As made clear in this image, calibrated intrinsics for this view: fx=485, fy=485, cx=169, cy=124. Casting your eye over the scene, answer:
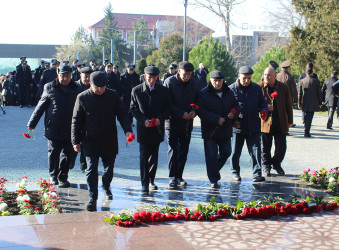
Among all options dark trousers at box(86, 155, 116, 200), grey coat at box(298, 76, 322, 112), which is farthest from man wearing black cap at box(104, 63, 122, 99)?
dark trousers at box(86, 155, 116, 200)

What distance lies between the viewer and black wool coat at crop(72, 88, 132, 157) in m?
6.58

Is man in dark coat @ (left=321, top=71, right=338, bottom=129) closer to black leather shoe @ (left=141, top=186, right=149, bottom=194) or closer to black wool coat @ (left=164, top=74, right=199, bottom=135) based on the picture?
black wool coat @ (left=164, top=74, right=199, bottom=135)

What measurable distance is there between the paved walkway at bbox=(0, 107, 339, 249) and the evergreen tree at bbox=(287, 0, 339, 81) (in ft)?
45.6

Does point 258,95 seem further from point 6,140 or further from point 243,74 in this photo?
point 6,140

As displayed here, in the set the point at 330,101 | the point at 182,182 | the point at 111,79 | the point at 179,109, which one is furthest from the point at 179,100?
the point at 330,101

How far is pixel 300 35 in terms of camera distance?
2544 centimetres

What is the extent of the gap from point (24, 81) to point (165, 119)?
18.0 metres

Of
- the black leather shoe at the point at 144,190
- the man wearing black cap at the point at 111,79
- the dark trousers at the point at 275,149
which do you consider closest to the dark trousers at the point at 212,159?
the black leather shoe at the point at 144,190

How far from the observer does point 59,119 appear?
7.86m

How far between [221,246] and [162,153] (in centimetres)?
639

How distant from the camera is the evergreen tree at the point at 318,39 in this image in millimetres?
23281

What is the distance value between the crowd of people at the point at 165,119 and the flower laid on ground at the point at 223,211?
824 millimetres

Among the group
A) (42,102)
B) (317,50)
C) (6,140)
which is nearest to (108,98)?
(42,102)

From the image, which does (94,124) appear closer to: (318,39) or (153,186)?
(153,186)
